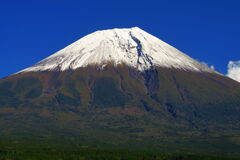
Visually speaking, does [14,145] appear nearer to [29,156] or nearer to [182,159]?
[29,156]

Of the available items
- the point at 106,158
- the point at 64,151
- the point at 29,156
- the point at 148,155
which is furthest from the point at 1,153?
the point at 148,155

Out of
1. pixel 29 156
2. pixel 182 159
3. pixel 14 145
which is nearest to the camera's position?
pixel 29 156

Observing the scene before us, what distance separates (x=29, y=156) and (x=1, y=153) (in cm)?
981

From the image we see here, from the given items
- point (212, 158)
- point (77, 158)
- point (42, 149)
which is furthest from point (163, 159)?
point (42, 149)

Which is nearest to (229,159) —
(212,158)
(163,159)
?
(212,158)

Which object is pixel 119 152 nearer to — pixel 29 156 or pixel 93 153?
pixel 93 153

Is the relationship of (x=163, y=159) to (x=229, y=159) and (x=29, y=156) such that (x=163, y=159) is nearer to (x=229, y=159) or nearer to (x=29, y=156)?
(x=229, y=159)

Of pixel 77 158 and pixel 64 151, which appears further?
pixel 64 151

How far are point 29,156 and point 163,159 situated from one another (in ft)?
136

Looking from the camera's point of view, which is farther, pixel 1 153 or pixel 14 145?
pixel 14 145

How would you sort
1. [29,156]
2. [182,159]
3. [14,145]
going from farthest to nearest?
[14,145]
[182,159]
[29,156]

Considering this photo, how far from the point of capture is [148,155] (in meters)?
171

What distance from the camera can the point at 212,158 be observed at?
171 m

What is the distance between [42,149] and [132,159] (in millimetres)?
32868
